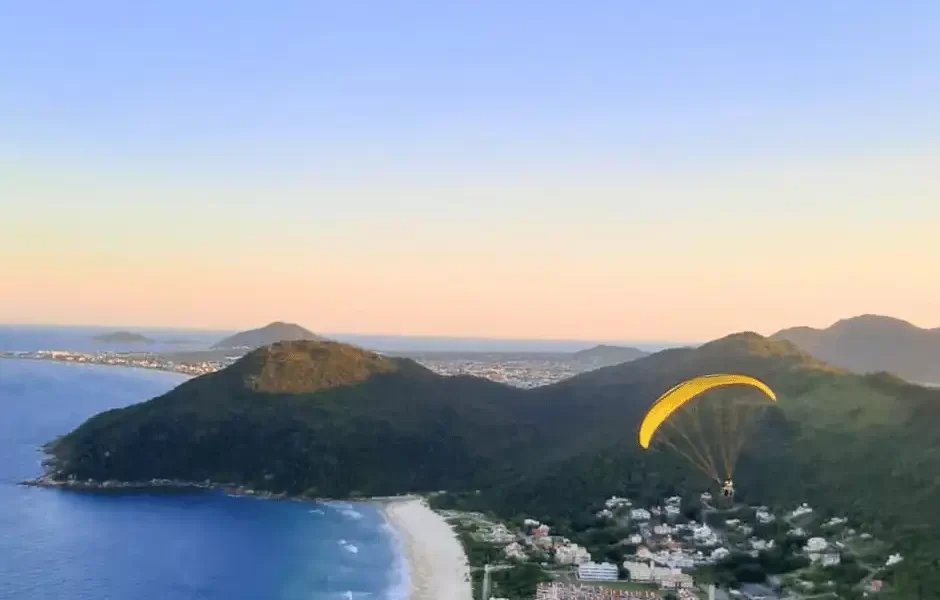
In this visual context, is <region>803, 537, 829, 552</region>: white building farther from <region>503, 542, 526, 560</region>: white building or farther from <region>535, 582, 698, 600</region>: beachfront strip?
<region>503, 542, 526, 560</region>: white building

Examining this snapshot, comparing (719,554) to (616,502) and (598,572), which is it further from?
(616,502)

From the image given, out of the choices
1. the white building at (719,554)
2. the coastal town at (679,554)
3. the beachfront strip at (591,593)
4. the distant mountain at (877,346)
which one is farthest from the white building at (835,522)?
the distant mountain at (877,346)

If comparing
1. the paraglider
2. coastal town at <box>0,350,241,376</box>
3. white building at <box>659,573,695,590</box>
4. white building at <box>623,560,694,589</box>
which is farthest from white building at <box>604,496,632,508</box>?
coastal town at <box>0,350,241,376</box>

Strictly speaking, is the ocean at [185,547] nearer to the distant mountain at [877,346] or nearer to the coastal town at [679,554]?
the coastal town at [679,554]

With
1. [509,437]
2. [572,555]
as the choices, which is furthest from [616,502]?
[509,437]

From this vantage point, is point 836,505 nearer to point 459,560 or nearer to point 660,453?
point 660,453

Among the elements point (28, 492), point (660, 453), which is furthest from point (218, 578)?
point (660, 453)
